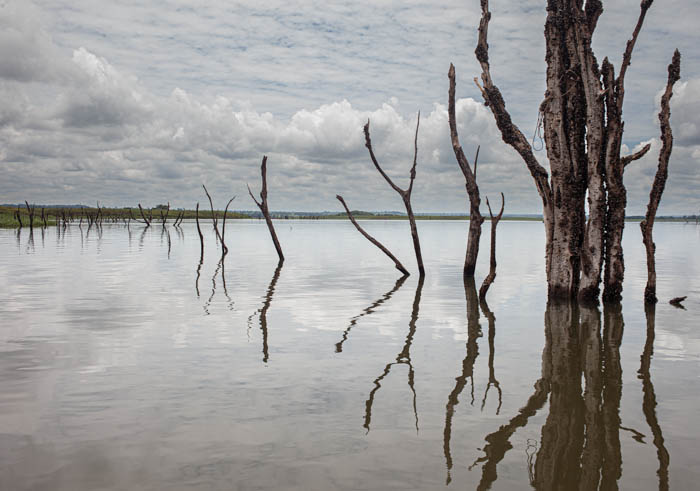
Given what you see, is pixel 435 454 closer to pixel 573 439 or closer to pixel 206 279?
pixel 573 439

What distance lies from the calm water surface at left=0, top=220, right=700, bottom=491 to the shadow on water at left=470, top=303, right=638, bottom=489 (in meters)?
0.03

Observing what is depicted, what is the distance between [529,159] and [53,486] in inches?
508

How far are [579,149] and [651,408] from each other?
8.83 meters

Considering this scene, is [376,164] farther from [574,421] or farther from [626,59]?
[574,421]

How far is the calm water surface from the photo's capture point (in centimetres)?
501

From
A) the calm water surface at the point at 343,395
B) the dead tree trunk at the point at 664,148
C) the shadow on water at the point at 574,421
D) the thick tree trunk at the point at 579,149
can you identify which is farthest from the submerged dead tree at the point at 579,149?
the shadow on water at the point at 574,421

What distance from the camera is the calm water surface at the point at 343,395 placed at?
16.4 ft

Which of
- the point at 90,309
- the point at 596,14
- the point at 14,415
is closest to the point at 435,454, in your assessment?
the point at 14,415

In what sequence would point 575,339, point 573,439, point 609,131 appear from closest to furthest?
point 573,439 < point 575,339 < point 609,131

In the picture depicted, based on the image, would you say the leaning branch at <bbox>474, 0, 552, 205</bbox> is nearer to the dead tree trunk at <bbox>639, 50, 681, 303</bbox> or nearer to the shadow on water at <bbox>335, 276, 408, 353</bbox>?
the dead tree trunk at <bbox>639, 50, 681, 303</bbox>

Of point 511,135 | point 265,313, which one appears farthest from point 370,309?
point 511,135

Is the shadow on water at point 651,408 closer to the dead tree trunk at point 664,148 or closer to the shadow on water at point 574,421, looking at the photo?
the shadow on water at point 574,421

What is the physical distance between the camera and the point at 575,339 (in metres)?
11.0

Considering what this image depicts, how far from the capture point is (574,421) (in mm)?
6270
